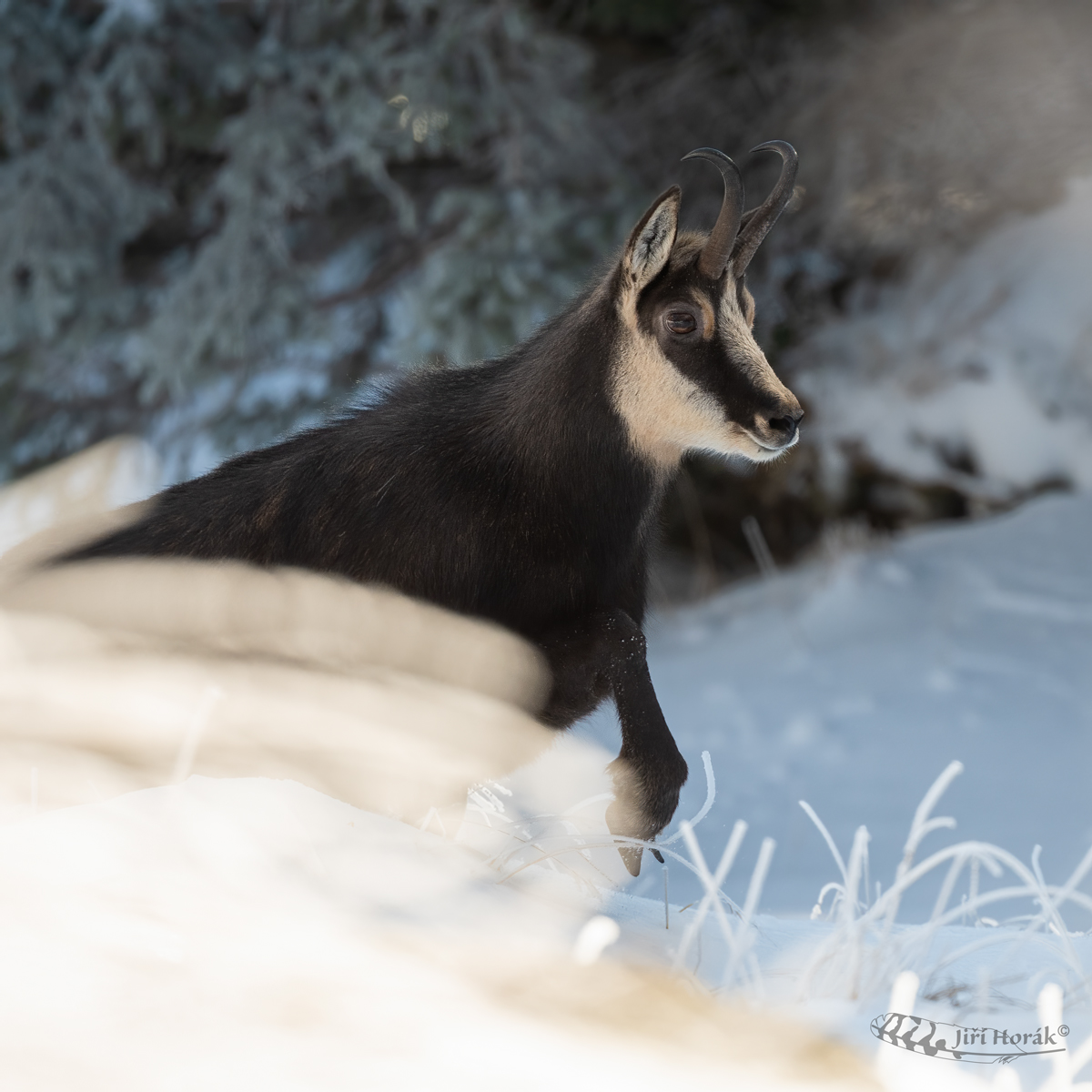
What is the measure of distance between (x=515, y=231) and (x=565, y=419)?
417 cm

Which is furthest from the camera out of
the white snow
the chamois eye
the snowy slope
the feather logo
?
the snowy slope

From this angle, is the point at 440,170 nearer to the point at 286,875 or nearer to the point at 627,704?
the point at 627,704

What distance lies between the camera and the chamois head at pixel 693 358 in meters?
2.92

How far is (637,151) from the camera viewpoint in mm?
7812

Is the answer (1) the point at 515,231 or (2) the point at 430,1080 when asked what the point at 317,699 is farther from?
(1) the point at 515,231

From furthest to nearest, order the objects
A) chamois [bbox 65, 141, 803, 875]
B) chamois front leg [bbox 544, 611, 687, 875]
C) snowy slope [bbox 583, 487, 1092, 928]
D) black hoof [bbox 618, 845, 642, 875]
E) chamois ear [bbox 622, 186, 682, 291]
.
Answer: snowy slope [bbox 583, 487, 1092, 928], chamois ear [bbox 622, 186, 682, 291], chamois [bbox 65, 141, 803, 875], chamois front leg [bbox 544, 611, 687, 875], black hoof [bbox 618, 845, 642, 875]

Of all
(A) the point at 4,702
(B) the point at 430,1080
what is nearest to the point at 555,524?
(A) the point at 4,702

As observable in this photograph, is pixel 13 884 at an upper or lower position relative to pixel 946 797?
upper

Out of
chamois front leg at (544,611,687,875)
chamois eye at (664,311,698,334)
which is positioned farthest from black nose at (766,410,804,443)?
chamois front leg at (544,611,687,875)

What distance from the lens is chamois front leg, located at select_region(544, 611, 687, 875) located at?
2633 mm

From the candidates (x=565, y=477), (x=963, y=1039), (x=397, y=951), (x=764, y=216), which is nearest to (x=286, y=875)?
(x=397, y=951)

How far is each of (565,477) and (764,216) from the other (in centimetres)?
84

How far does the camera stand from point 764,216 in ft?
10.0

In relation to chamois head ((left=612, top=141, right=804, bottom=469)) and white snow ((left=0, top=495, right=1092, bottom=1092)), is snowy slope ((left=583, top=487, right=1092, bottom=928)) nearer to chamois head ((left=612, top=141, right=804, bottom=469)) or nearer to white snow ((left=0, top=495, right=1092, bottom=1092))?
white snow ((left=0, top=495, right=1092, bottom=1092))
